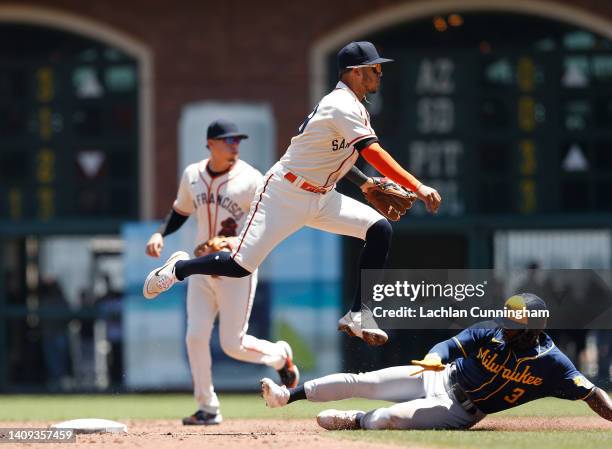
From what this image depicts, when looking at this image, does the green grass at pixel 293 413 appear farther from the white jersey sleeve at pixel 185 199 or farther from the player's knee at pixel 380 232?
the white jersey sleeve at pixel 185 199

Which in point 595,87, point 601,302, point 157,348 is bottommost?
point 157,348

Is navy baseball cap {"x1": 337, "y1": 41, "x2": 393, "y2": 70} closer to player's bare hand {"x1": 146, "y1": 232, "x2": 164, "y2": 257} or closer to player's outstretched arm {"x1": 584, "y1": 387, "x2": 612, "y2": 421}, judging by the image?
player's bare hand {"x1": 146, "y1": 232, "x2": 164, "y2": 257}

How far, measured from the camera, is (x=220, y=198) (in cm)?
1022

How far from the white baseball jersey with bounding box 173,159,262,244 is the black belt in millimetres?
1989

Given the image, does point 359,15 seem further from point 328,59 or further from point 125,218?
point 125,218

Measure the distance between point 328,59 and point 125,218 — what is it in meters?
2.92

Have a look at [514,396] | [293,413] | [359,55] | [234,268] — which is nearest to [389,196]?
[359,55]

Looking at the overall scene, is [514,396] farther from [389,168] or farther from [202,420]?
[202,420]

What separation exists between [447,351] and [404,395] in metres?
0.61

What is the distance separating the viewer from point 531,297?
890 centimetres

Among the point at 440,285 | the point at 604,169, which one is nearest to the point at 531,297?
the point at 440,285

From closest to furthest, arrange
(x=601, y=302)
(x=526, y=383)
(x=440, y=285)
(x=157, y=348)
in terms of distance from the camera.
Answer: (x=526, y=383)
(x=440, y=285)
(x=601, y=302)
(x=157, y=348)

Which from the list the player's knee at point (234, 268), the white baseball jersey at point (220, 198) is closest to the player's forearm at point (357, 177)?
the player's knee at point (234, 268)

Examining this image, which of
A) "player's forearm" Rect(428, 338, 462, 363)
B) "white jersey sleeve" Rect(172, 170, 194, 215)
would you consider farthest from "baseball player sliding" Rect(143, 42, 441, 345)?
"white jersey sleeve" Rect(172, 170, 194, 215)
